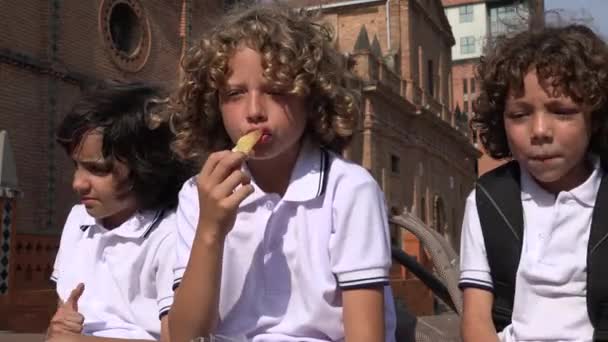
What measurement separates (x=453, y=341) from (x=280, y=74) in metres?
1.31

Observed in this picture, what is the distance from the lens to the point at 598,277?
1.76 m

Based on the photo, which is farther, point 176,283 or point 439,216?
point 439,216

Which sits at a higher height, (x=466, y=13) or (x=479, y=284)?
(x=466, y=13)

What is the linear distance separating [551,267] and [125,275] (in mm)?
1121

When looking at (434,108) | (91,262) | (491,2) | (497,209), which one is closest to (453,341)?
(497,209)

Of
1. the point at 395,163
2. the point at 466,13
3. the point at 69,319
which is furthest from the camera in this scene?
the point at 466,13

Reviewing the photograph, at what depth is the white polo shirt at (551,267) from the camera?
1793mm

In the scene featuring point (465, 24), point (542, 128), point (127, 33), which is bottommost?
point (542, 128)

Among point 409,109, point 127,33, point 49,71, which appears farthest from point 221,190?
point 409,109

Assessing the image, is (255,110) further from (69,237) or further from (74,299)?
(69,237)

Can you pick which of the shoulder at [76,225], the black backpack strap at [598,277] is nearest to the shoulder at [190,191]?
the shoulder at [76,225]

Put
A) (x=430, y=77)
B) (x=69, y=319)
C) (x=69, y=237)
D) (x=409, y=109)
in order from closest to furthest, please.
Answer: (x=69, y=319)
(x=69, y=237)
(x=409, y=109)
(x=430, y=77)

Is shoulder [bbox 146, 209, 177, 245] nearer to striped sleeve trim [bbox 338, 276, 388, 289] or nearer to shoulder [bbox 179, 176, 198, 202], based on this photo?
shoulder [bbox 179, 176, 198, 202]

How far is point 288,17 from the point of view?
1.88m
